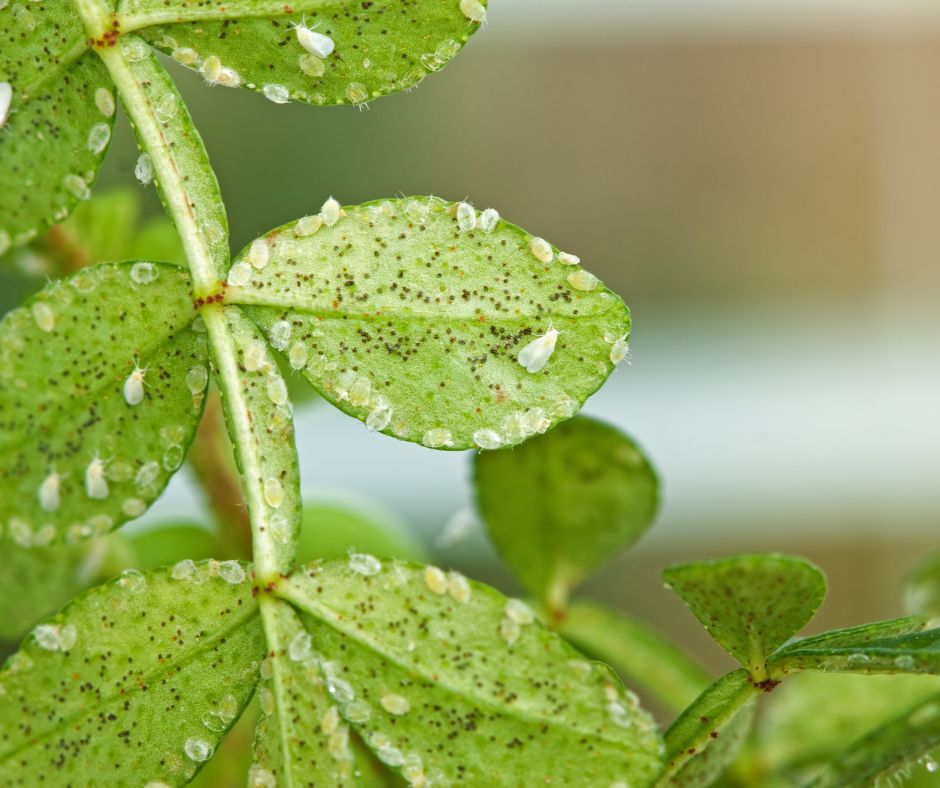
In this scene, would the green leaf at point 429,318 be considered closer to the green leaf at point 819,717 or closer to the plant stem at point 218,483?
the plant stem at point 218,483

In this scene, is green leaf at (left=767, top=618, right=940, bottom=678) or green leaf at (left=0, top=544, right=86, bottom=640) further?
green leaf at (left=0, top=544, right=86, bottom=640)

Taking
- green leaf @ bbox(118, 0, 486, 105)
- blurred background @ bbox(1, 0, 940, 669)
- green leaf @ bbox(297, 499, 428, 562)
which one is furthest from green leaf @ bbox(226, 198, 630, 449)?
blurred background @ bbox(1, 0, 940, 669)

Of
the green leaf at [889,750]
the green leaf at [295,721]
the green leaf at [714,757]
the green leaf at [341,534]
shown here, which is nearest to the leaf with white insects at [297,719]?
the green leaf at [295,721]

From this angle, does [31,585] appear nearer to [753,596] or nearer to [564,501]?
[564,501]

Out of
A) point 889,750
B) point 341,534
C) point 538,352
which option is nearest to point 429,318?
point 538,352

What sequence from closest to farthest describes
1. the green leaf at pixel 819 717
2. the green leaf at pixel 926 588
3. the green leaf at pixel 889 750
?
the green leaf at pixel 889 750, the green leaf at pixel 926 588, the green leaf at pixel 819 717

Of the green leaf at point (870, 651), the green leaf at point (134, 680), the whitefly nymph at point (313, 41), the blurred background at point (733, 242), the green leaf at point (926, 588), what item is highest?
the blurred background at point (733, 242)

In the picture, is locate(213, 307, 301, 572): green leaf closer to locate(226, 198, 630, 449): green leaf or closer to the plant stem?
locate(226, 198, 630, 449): green leaf
